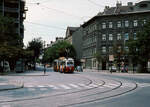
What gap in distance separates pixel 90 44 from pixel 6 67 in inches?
1171

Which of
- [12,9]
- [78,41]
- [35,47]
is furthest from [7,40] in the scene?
[78,41]

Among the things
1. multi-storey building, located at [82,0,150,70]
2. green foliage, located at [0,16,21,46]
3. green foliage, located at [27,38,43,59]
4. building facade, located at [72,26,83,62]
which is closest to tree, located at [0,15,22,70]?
green foliage, located at [0,16,21,46]

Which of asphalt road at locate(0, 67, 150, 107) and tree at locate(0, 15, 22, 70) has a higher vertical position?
tree at locate(0, 15, 22, 70)

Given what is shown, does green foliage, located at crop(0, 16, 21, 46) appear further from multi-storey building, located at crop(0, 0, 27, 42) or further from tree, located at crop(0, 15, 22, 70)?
multi-storey building, located at crop(0, 0, 27, 42)

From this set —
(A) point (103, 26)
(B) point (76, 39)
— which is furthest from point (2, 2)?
(B) point (76, 39)

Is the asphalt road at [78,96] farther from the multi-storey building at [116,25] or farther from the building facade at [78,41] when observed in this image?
the building facade at [78,41]

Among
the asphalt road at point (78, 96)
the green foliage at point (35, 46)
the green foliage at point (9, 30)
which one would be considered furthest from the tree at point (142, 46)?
the green foliage at point (35, 46)

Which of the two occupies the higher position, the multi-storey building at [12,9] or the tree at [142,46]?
the multi-storey building at [12,9]

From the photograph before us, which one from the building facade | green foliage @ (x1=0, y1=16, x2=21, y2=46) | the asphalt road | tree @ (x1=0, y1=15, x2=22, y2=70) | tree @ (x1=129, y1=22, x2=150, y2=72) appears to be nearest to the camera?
the asphalt road

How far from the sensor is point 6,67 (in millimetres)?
49188

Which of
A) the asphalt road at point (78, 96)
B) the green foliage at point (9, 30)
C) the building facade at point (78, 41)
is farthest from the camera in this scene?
the building facade at point (78, 41)

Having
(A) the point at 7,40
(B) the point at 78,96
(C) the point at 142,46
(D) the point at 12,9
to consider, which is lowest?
(B) the point at 78,96

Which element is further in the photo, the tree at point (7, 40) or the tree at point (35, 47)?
the tree at point (35, 47)

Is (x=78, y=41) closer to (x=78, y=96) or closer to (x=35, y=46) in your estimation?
(x=35, y=46)
